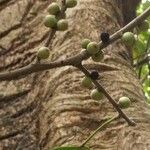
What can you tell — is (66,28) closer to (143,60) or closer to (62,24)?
(62,24)

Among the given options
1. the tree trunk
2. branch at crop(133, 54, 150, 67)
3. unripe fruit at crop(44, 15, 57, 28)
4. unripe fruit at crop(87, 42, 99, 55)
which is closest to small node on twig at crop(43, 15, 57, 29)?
unripe fruit at crop(44, 15, 57, 28)

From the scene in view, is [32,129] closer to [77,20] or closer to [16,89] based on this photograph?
[16,89]

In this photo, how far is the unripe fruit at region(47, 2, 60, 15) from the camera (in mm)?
1069

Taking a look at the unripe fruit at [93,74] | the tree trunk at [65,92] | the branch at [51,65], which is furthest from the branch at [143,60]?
the branch at [51,65]

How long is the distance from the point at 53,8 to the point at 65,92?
501 millimetres

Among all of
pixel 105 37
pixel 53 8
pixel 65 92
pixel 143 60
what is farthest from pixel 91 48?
pixel 143 60

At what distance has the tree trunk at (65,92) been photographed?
1.39 m

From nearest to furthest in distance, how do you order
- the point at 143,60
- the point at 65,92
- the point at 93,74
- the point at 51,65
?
1. the point at 51,65
2. the point at 93,74
3. the point at 65,92
4. the point at 143,60

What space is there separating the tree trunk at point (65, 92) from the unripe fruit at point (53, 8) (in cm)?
41

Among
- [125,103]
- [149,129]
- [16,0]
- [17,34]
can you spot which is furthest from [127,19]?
[125,103]

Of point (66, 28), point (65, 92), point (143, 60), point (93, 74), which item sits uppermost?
point (66, 28)

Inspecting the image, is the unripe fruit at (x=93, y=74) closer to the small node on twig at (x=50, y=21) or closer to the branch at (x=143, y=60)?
the small node on twig at (x=50, y=21)

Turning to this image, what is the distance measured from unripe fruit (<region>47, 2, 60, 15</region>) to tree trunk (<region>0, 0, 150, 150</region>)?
41 centimetres

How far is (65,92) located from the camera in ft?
5.04
